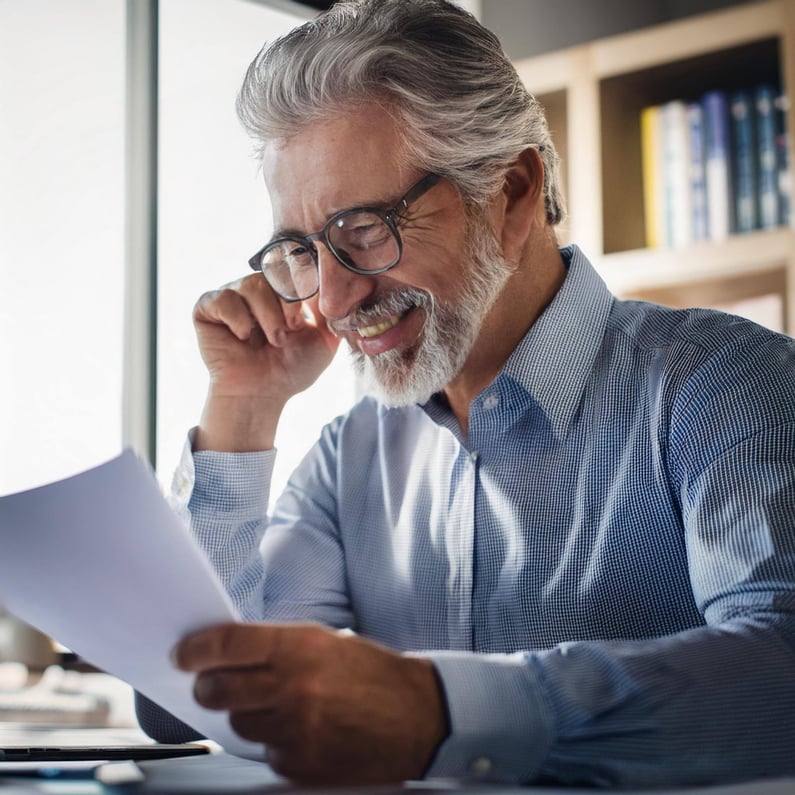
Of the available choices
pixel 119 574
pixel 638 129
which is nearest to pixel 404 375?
pixel 119 574

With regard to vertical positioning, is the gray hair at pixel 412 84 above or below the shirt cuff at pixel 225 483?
above

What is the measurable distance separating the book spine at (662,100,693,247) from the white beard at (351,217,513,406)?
118 cm

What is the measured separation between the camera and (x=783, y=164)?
221 centimetres

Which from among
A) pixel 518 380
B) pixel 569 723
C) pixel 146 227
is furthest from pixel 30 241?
pixel 569 723

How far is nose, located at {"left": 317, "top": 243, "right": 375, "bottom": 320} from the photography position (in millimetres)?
1256

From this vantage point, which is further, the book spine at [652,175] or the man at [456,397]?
the book spine at [652,175]

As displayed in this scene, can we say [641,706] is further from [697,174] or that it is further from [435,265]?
[697,174]

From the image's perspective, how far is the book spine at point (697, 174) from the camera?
233cm

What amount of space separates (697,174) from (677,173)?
0.18 feet

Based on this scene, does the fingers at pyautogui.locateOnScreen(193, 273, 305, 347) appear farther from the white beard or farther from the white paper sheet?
the white paper sheet

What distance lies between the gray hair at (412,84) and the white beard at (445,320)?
78mm

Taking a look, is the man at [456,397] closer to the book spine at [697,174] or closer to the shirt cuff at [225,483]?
the shirt cuff at [225,483]

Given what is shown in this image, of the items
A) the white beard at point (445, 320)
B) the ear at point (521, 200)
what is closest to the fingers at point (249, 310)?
the white beard at point (445, 320)

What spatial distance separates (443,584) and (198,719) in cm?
57
